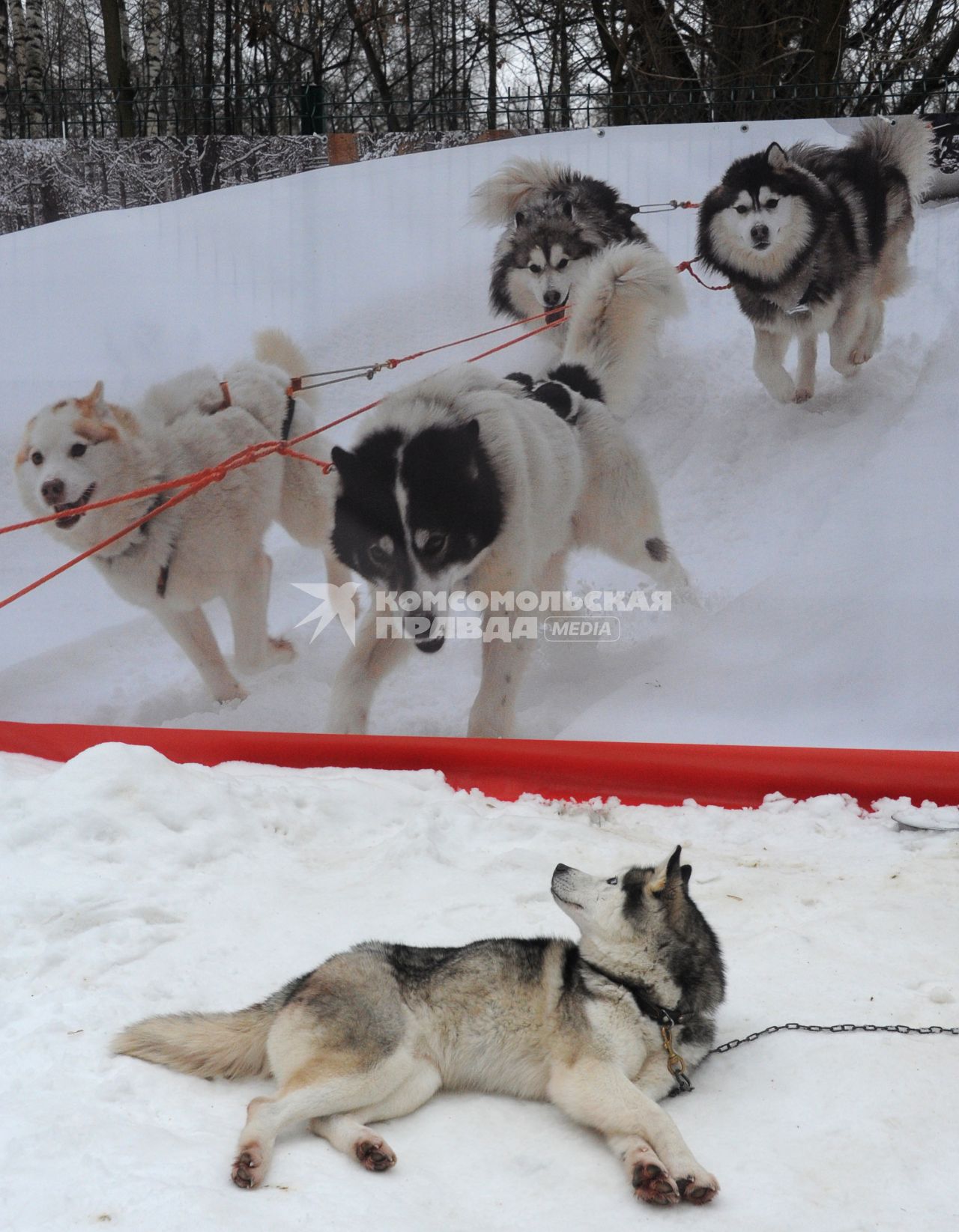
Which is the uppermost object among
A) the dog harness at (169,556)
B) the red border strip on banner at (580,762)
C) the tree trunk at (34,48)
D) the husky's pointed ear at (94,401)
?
the tree trunk at (34,48)

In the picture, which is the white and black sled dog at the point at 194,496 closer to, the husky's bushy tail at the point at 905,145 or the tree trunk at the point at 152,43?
the husky's bushy tail at the point at 905,145

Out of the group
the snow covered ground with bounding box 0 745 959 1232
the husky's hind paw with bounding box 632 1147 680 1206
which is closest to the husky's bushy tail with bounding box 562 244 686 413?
the snow covered ground with bounding box 0 745 959 1232

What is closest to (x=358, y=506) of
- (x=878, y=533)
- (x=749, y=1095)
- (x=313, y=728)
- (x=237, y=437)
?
(x=237, y=437)

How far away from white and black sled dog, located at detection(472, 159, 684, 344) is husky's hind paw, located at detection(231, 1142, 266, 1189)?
3.66 meters

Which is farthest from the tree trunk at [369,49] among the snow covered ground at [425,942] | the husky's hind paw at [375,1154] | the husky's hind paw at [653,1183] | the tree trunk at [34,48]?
the husky's hind paw at [653,1183]

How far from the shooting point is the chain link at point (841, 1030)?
2.61 m

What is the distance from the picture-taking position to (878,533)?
4.44m

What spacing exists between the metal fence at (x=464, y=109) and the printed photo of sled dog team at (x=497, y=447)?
9.1 inches

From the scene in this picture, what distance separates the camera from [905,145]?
4410 mm

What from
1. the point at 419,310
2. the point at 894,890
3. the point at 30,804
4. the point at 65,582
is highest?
the point at 419,310

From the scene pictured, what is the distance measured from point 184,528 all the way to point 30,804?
1.69 meters

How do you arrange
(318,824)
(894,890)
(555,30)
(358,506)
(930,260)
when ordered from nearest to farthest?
(894,890) → (318,824) → (930,260) → (358,506) → (555,30)

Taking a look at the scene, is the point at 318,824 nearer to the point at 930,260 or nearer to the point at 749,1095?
the point at 749,1095

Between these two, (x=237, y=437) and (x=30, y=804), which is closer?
(x=30, y=804)
